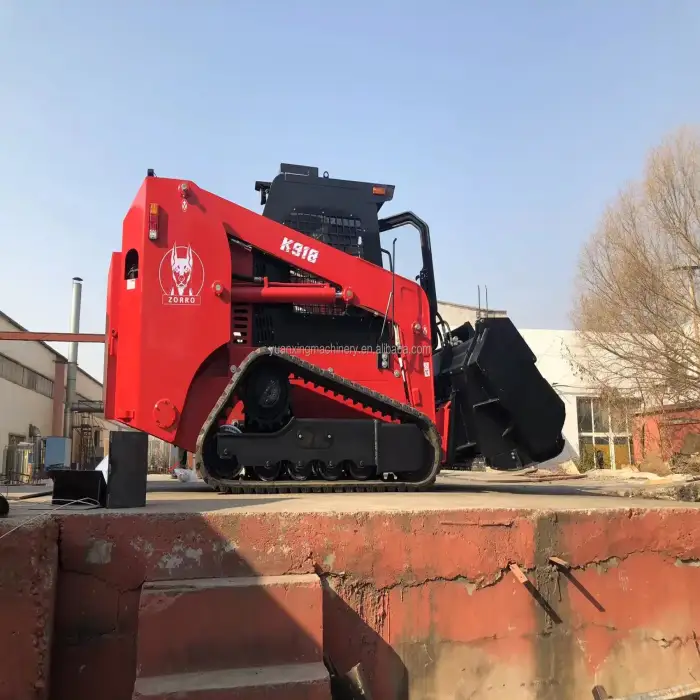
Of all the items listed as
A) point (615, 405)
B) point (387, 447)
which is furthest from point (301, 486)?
point (615, 405)

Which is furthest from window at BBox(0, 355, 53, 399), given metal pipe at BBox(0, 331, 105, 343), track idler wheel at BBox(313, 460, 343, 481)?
track idler wheel at BBox(313, 460, 343, 481)

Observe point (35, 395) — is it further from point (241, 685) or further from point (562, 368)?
point (241, 685)

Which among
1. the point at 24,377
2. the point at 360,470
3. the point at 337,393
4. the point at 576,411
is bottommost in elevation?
the point at 360,470

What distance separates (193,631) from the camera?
8.32 feet

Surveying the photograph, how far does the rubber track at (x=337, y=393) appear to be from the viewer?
4.57m

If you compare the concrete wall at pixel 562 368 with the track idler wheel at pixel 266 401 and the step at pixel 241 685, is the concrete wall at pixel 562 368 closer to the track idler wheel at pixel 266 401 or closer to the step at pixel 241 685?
the track idler wheel at pixel 266 401

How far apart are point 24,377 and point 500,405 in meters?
25.7

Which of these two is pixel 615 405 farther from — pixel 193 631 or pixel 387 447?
pixel 193 631

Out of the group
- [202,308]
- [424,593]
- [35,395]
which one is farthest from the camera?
[35,395]

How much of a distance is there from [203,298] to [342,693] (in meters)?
3.36

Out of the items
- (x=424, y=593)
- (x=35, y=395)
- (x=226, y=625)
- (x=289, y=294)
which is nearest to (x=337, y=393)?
(x=289, y=294)

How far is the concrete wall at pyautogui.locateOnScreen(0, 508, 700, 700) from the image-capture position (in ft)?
8.55

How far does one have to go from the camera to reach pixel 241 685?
2.34 meters

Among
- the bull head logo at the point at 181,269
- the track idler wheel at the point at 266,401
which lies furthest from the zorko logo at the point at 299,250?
the track idler wheel at the point at 266,401
